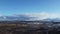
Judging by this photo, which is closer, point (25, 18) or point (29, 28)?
point (29, 28)

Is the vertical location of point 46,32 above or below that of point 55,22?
below

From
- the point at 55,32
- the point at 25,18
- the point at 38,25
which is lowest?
the point at 55,32

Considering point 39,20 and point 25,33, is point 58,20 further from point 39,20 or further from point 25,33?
point 25,33

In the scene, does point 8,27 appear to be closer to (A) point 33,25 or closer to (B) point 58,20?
(A) point 33,25

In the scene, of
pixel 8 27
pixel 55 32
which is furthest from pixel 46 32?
pixel 8 27

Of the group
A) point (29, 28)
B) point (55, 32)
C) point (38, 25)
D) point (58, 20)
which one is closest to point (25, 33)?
point (29, 28)

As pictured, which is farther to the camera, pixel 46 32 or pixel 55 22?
pixel 55 22
